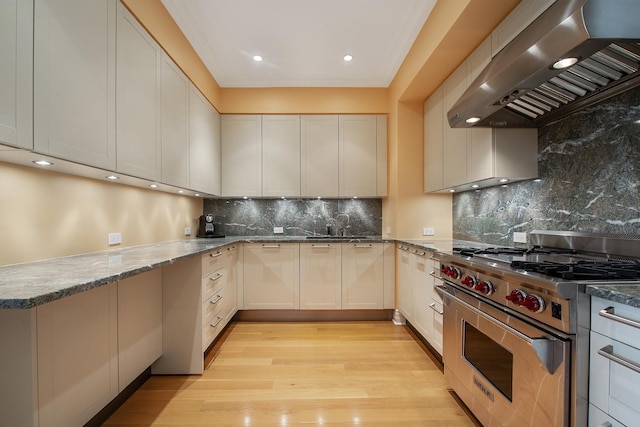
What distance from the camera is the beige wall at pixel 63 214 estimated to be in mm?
1402

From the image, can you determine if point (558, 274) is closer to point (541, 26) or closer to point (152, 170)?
point (541, 26)

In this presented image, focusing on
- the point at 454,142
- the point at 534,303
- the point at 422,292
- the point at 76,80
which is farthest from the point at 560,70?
the point at 76,80

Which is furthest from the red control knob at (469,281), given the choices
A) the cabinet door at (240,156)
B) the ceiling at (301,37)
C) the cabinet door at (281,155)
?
the cabinet door at (240,156)

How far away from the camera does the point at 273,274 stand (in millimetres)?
3260

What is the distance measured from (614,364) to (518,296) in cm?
34

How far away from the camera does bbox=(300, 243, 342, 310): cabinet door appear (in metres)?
3.26

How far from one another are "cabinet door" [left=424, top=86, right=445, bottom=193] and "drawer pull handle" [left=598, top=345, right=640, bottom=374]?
→ 2059mm

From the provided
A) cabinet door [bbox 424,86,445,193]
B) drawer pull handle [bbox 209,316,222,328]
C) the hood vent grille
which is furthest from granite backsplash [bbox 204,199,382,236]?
the hood vent grille

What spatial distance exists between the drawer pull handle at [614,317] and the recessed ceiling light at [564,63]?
1019mm

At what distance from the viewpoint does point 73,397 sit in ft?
4.36

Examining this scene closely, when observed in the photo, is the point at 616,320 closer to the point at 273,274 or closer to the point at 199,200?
the point at 273,274

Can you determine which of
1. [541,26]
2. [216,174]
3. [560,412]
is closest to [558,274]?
[560,412]

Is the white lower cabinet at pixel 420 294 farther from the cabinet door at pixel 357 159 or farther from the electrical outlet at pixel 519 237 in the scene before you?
Result: the cabinet door at pixel 357 159

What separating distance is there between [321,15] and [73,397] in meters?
3.00
